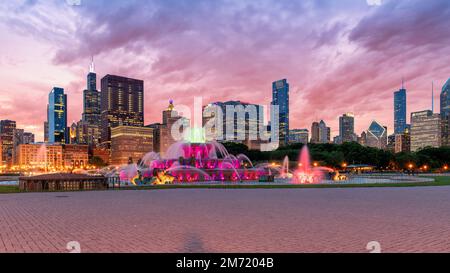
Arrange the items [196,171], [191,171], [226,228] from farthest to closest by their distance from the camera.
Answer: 1. [196,171]
2. [191,171]
3. [226,228]

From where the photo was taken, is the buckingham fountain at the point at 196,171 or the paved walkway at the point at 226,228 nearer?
the paved walkway at the point at 226,228

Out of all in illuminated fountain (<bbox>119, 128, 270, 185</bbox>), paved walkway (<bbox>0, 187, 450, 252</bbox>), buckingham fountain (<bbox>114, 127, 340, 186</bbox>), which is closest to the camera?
paved walkway (<bbox>0, 187, 450, 252</bbox>)

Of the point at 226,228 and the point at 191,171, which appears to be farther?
the point at 191,171

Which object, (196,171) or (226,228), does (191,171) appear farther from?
(226,228)

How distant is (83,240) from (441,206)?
1555 centimetres

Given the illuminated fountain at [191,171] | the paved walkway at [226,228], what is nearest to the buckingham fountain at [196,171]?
the illuminated fountain at [191,171]

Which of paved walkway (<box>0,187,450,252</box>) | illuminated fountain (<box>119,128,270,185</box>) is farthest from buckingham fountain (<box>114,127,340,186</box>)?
paved walkway (<box>0,187,450,252</box>)

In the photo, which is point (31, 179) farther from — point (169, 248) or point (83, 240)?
point (169, 248)

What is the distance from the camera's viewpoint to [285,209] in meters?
14.9

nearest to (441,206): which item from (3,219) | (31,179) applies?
(3,219)

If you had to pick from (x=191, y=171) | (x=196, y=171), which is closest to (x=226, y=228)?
(x=191, y=171)

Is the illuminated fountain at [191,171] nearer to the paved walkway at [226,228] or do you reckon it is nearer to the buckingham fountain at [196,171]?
the buckingham fountain at [196,171]

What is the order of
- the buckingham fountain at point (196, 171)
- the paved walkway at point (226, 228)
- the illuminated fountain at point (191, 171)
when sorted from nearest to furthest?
the paved walkway at point (226, 228) < the illuminated fountain at point (191, 171) < the buckingham fountain at point (196, 171)

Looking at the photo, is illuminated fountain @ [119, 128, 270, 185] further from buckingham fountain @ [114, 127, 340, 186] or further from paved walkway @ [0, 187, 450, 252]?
paved walkway @ [0, 187, 450, 252]
